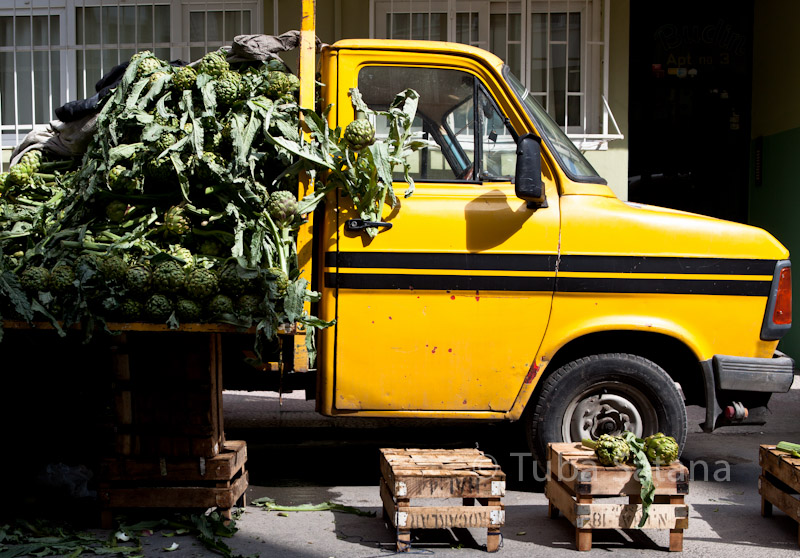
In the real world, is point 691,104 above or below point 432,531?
above

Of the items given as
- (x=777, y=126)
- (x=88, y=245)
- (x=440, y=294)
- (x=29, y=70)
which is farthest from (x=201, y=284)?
(x=777, y=126)

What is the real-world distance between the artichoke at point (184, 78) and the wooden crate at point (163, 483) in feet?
6.87

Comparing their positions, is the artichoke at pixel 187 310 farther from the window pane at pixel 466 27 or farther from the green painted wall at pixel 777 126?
the green painted wall at pixel 777 126

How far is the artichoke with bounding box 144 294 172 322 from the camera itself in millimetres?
4492

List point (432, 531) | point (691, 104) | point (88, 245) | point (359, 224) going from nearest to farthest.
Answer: point (88, 245)
point (432, 531)
point (359, 224)
point (691, 104)

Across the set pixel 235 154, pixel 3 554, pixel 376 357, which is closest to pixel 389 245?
pixel 376 357

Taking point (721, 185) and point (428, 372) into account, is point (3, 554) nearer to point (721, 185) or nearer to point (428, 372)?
point (428, 372)

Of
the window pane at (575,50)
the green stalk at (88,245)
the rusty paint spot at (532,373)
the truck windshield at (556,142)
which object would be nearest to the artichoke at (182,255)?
the green stalk at (88,245)

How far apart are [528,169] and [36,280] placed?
2.61 m

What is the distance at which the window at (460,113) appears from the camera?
524 centimetres

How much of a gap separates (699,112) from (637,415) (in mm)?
6410

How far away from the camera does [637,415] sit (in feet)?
17.3

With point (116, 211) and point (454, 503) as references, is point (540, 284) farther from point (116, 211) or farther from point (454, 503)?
point (116, 211)

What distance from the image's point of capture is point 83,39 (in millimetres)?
9203
